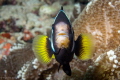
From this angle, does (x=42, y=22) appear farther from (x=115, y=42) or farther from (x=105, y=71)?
(x=105, y=71)

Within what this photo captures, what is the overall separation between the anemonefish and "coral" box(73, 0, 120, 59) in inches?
44.9

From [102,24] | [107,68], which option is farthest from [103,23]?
[107,68]

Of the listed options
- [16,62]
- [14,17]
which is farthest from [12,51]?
[14,17]

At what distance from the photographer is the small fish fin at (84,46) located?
4.87 feet

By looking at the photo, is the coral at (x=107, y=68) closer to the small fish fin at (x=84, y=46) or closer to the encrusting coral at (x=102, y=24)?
the encrusting coral at (x=102, y=24)

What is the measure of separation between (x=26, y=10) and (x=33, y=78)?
4.56 metres

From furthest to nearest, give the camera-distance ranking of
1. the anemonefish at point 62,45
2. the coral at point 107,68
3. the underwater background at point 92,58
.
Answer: the underwater background at point 92,58, the coral at point 107,68, the anemonefish at point 62,45

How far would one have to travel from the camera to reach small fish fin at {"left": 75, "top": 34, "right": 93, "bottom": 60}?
1485mm

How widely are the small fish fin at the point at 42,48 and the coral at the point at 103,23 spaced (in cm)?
132

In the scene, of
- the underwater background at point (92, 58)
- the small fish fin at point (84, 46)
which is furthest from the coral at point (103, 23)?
the small fish fin at point (84, 46)

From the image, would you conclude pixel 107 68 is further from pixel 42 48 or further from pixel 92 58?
pixel 42 48

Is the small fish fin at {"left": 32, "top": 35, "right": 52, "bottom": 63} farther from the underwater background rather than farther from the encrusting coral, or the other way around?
the encrusting coral

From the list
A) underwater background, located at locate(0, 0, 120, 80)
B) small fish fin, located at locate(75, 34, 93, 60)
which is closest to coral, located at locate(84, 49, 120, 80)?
underwater background, located at locate(0, 0, 120, 80)

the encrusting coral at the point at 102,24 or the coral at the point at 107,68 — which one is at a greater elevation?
the encrusting coral at the point at 102,24
